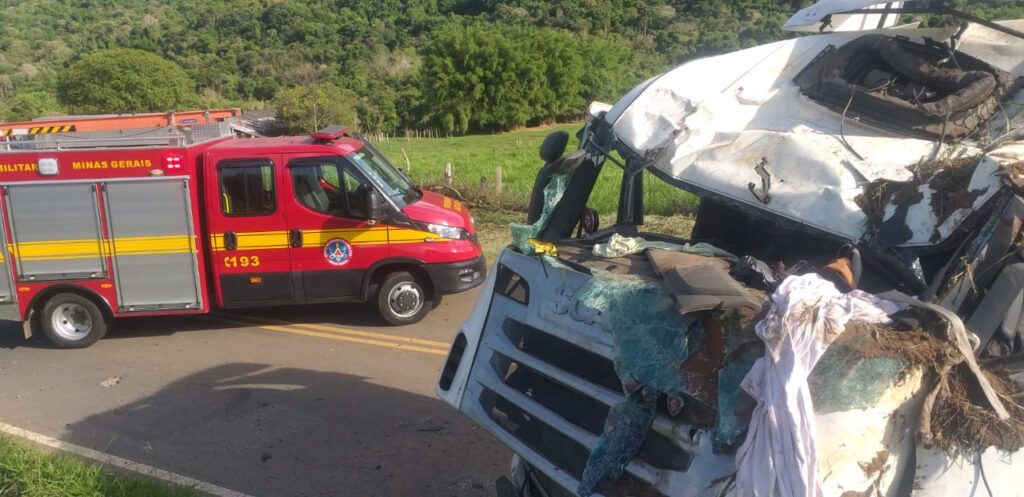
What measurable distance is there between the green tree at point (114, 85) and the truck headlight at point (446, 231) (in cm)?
3755

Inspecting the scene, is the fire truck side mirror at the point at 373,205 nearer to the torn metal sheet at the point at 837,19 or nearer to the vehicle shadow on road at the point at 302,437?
the vehicle shadow on road at the point at 302,437

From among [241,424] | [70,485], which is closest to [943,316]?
[70,485]

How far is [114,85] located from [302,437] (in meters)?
42.1

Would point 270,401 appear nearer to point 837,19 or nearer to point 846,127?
point 846,127

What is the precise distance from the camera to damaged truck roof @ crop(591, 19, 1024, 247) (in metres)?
3.15

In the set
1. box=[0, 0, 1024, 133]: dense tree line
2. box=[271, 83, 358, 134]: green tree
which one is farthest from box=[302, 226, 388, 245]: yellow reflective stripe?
box=[0, 0, 1024, 133]: dense tree line

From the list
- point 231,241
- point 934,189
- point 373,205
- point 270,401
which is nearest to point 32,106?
point 231,241

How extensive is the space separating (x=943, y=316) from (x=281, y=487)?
414cm

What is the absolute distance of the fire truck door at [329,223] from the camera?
27.0ft

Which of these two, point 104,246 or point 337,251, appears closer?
point 104,246

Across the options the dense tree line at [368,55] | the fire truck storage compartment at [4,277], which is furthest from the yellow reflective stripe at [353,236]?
the dense tree line at [368,55]

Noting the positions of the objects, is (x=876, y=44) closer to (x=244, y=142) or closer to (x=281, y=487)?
(x=281, y=487)

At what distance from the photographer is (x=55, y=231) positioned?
8055mm

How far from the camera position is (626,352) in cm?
285
